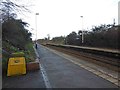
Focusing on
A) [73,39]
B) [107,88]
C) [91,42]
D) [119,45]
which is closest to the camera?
[107,88]

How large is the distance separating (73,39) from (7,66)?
153 ft

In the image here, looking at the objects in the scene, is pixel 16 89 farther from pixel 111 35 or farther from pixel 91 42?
pixel 91 42

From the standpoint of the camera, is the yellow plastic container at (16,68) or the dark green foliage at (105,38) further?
the dark green foliage at (105,38)

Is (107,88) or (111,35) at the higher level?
(111,35)

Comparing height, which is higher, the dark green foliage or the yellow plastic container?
the dark green foliage

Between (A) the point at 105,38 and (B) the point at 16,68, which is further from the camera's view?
(A) the point at 105,38

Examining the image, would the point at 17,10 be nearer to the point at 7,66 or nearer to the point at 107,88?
the point at 7,66

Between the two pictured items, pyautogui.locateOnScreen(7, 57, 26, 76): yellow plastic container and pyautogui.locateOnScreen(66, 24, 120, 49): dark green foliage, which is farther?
pyautogui.locateOnScreen(66, 24, 120, 49): dark green foliage

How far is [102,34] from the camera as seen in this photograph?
39.9 metres

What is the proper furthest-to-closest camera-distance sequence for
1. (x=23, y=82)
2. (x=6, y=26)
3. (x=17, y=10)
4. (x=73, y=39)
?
(x=73, y=39) < (x=6, y=26) < (x=17, y=10) < (x=23, y=82)

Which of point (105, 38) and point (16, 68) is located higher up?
point (105, 38)

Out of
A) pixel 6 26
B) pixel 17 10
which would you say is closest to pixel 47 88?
pixel 17 10

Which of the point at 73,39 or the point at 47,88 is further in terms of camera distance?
the point at 73,39

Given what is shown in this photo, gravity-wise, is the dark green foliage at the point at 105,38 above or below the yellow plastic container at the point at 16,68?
above
